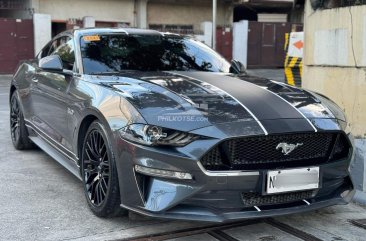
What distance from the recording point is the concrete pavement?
3.66 meters

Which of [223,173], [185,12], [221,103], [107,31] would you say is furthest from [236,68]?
[185,12]

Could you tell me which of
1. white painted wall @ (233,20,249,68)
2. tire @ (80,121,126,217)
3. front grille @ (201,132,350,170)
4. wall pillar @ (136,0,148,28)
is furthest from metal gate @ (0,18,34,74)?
front grille @ (201,132,350,170)

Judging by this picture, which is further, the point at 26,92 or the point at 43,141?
the point at 26,92

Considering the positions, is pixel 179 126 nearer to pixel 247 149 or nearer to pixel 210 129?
pixel 210 129

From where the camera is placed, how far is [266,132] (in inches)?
129

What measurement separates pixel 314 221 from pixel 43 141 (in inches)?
120

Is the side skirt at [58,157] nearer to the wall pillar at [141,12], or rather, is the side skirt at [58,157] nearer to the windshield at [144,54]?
the windshield at [144,54]

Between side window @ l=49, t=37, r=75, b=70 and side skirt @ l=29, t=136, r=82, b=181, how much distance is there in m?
0.88

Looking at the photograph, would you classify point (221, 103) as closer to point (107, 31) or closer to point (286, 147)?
point (286, 147)

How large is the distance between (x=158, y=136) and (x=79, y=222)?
1.12m

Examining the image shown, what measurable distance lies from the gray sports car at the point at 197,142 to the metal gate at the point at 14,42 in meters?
16.6

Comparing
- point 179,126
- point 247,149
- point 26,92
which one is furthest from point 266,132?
point 26,92

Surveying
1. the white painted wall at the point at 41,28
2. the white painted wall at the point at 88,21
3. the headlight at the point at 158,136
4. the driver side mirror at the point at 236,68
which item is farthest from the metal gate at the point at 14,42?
the headlight at the point at 158,136

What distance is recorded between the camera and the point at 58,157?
4961mm
